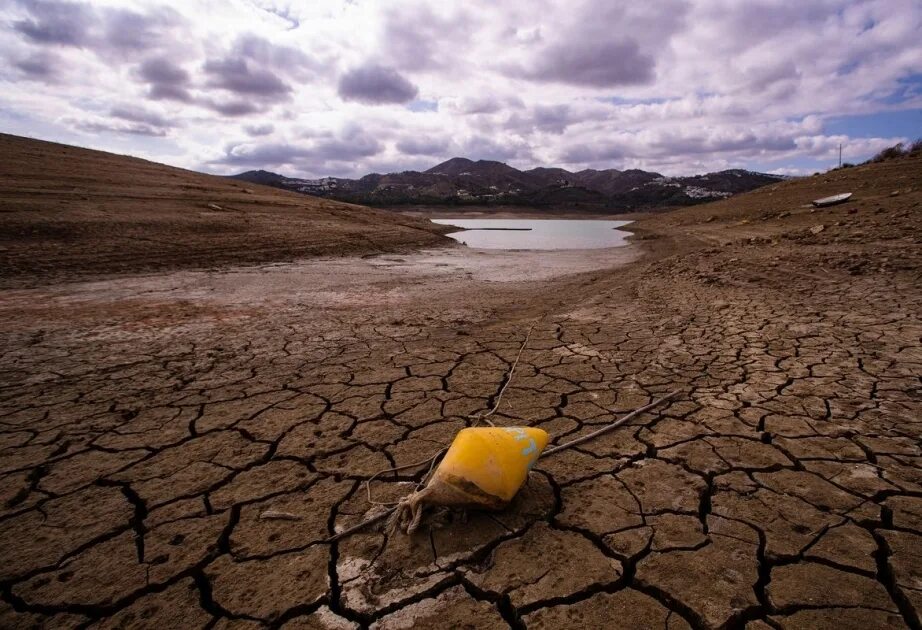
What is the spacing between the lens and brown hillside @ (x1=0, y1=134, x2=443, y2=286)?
26.0ft

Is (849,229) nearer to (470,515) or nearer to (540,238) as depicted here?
(470,515)

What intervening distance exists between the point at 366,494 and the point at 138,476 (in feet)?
3.70

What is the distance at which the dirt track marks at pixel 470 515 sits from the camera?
4.41 feet

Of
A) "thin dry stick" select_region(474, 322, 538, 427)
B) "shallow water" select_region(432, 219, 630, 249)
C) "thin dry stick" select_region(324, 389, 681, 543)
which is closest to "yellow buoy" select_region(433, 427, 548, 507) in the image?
"thin dry stick" select_region(324, 389, 681, 543)

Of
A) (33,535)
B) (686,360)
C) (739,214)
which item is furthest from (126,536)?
(739,214)

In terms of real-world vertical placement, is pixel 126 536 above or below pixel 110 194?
below

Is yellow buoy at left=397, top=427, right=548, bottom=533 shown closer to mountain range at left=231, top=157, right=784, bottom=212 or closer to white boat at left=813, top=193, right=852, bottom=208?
white boat at left=813, top=193, right=852, bottom=208

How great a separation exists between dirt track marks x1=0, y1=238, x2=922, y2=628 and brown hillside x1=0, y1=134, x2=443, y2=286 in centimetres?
559

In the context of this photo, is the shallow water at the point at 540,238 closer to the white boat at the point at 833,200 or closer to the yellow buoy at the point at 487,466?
the white boat at the point at 833,200

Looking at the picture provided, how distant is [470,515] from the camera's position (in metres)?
1.68

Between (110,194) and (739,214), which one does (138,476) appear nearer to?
(110,194)

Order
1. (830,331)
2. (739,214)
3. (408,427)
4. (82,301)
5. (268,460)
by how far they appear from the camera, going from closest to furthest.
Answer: (268,460) → (408,427) → (830,331) → (82,301) → (739,214)

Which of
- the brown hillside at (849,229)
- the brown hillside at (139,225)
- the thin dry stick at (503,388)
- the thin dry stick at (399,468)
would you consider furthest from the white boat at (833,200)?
the thin dry stick at (399,468)

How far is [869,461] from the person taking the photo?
193 cm
